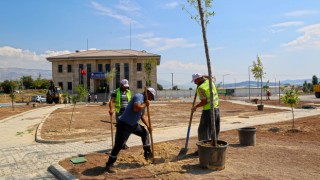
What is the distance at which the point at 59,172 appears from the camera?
6141 mm

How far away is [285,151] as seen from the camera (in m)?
7.41

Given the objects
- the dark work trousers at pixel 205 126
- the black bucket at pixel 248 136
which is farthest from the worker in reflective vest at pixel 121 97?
the black bucket at pixel 248 136

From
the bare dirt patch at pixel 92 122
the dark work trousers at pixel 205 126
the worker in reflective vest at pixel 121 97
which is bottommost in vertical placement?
the bare dirt patch at pixel 92 122

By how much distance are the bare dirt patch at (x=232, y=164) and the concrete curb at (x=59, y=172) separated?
12cm

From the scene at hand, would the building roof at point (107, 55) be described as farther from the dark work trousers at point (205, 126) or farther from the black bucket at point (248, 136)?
the dark work trousers at point (205, 126)

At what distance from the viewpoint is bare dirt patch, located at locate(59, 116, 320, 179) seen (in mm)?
5590

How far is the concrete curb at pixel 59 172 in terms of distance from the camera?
230 inches

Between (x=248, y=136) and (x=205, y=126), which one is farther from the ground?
(x=205, y=126)

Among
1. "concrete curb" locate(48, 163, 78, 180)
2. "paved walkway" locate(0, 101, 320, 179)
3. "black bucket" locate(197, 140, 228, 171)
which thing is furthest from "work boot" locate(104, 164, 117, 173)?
"black bucket" locate(197, 140, 228, 171)

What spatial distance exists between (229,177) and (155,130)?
276 inches

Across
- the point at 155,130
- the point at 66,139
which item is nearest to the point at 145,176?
the point at 66,139

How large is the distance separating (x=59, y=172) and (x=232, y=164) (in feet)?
10.7

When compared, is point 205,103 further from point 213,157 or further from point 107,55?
point 107,55

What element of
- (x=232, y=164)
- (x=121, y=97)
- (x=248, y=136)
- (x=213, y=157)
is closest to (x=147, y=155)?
(x=213, y=157)
